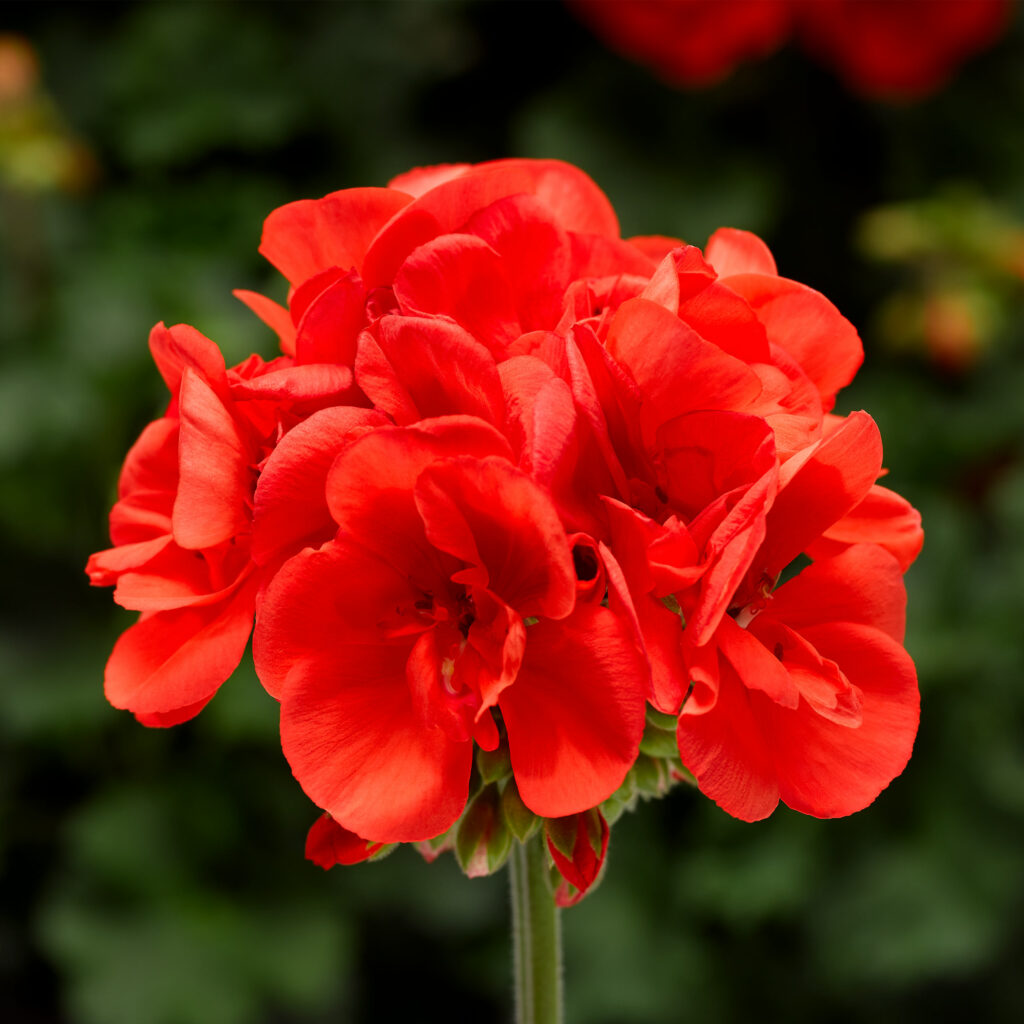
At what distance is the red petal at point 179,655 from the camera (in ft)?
1.84

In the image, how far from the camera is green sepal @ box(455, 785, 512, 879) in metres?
0.62

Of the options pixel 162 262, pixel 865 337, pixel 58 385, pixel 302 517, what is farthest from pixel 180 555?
pixel 865 337

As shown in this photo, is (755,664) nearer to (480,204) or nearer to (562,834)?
(562,834)

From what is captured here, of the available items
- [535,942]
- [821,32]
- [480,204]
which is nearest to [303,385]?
[480,204]

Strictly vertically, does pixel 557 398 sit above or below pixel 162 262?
above

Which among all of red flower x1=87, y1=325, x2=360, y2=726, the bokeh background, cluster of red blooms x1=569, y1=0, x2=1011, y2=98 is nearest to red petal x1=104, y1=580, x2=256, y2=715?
red flower x1=87, y1=325, x2=360, y2=726

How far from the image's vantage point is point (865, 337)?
2.12m

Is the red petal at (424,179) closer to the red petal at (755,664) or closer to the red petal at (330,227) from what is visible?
the red petal at (330,227)

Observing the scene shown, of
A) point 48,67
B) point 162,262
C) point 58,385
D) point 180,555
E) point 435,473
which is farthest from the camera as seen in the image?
point 48,67

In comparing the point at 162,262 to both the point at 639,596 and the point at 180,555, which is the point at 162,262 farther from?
the point at 639,596

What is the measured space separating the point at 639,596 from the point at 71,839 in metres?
1.64

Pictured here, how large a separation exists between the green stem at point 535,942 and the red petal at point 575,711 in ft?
0.56

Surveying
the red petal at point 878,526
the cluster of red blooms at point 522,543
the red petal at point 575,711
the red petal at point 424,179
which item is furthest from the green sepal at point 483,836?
the red petal at point 424,179

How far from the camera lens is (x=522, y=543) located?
1.65ft
